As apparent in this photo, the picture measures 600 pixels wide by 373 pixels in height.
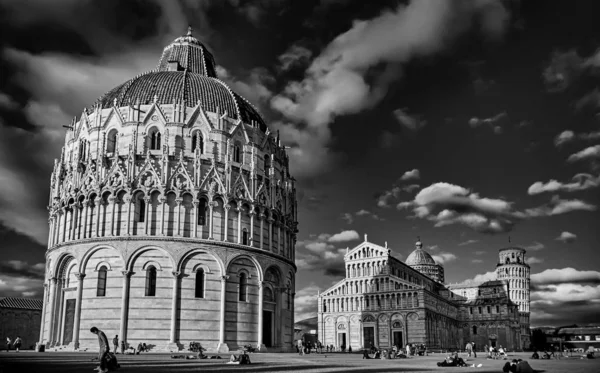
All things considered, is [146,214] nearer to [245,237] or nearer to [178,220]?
[178,220]

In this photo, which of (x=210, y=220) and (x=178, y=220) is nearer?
(x=178, y=220)

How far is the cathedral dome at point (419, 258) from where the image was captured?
398 ft

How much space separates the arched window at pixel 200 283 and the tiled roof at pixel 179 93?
1356cm

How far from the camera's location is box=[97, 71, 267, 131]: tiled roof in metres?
45.4

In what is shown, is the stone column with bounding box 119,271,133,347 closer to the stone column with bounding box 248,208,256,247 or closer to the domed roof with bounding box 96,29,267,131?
the stone column with bounding box 248,208,256,247

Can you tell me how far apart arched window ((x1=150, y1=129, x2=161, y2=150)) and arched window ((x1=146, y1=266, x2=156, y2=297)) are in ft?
30.8

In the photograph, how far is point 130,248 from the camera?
128 ft

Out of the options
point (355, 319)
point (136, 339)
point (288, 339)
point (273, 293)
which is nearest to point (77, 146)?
point (136, 339)

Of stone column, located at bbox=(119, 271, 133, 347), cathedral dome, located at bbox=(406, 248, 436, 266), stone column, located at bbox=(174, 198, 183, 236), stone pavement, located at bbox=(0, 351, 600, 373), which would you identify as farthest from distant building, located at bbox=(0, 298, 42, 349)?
cathedral dome, located at bbox=(406, 248, 436, 266)

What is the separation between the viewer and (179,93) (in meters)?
45.9

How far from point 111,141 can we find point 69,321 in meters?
13.7

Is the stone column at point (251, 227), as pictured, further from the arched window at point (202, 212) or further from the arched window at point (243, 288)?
the arched window at point (202, 212)

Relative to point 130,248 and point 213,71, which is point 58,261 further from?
point 213,71

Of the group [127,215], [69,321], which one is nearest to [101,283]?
[69,321]
